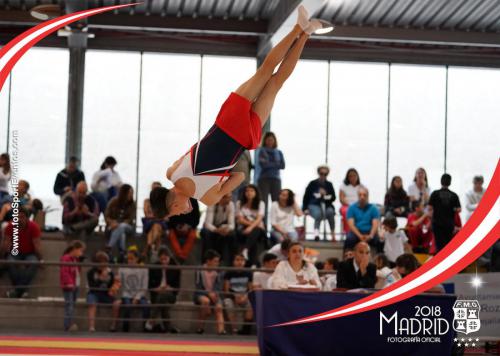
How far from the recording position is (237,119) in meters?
5.38

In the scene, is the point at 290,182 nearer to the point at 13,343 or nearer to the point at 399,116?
the point at 399,116

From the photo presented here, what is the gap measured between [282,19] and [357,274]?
5.74 meters

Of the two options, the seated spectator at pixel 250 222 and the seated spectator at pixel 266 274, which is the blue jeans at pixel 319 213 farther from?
the seated spectator at pixel 266 274

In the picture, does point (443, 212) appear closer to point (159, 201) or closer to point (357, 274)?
point (357, 274)

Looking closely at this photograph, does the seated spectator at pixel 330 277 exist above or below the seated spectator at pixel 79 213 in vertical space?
below

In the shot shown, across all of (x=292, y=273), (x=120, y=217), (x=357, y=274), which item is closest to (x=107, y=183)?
(x=120, y=217)

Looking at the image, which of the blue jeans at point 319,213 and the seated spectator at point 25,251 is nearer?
the seated spectator at point 25,251

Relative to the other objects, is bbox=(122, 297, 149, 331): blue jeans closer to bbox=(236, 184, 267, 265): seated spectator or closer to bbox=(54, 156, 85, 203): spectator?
bbox=(236, 184, 267, 265): seated spectator

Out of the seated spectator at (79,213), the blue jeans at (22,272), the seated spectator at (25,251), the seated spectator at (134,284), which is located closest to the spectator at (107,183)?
the seated spectator at (79,213)

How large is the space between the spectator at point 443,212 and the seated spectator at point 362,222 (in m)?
0.77

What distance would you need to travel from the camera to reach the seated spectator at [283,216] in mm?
10531

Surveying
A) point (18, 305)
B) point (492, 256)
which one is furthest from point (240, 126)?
point (492, 256)

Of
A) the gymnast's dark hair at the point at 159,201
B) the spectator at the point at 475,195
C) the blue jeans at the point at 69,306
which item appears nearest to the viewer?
the gymnast's dark hair at the point at 159,201

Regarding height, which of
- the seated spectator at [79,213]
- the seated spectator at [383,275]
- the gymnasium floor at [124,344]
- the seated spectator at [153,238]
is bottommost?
the gymnasium floor at [124,344]
